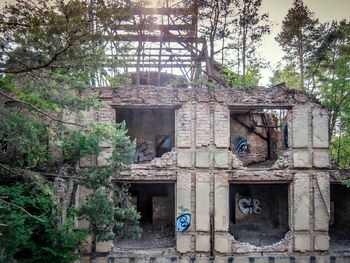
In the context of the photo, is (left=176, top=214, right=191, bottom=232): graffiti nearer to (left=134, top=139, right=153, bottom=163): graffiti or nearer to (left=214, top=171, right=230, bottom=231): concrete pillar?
(left=214, top=171, right=230, bottom=231): concrete pillar

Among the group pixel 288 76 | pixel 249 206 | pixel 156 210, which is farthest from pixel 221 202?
pixel 288 76

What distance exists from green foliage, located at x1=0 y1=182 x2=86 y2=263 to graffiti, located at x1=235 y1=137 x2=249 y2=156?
9.14m

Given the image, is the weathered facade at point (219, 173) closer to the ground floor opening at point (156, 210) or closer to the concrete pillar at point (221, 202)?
the concrete pillar at point (221, 202)

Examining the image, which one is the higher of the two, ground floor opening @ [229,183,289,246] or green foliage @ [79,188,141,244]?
green foliage @ [79,188,141,244]

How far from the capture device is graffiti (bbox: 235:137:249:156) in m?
17.3

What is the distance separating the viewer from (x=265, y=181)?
13258 millimetres

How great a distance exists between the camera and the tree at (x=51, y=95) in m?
7.60

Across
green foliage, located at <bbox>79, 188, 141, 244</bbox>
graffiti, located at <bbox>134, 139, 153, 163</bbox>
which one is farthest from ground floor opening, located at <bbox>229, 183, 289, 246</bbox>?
green foliage, located at <bbox>79, 188, 141, 244</bbox>

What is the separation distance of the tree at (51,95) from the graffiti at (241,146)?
7.88 m

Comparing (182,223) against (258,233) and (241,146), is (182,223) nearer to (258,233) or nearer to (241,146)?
(258,233)

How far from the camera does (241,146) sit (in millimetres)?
17375

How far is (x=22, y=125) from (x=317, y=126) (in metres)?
10.1

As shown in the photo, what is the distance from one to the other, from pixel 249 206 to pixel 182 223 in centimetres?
501

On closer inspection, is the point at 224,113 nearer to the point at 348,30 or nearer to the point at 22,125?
the point at 22,125
